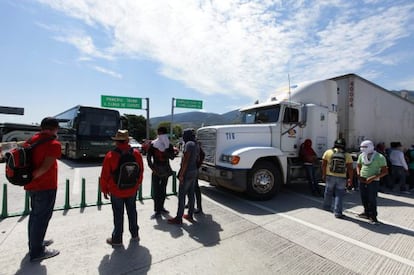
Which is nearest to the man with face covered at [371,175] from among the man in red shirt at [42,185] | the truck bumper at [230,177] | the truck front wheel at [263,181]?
the truck front wheel at [263,181]

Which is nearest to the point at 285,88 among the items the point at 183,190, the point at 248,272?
the point at 183,190

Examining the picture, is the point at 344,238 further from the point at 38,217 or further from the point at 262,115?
the point at 38,217

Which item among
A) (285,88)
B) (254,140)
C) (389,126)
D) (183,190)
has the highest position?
(285,88)

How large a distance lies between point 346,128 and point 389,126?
269cm

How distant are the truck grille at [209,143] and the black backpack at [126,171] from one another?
3093mm

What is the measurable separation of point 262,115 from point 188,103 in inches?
776

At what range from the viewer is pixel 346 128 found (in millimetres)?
8117

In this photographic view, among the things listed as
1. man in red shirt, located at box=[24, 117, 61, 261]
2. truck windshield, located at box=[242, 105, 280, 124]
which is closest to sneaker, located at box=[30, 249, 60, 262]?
man in red shirt, located at box=[24, 117, 61, 261]

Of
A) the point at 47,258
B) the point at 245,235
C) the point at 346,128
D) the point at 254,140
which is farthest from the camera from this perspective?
the point at 346,128

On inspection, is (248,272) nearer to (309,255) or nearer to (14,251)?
(309,255)

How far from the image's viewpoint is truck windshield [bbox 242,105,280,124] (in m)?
6.87

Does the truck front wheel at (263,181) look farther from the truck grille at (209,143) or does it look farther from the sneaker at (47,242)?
the sneaker at (47,242)

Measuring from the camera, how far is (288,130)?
269 inches

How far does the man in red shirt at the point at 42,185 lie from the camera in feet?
9.69
